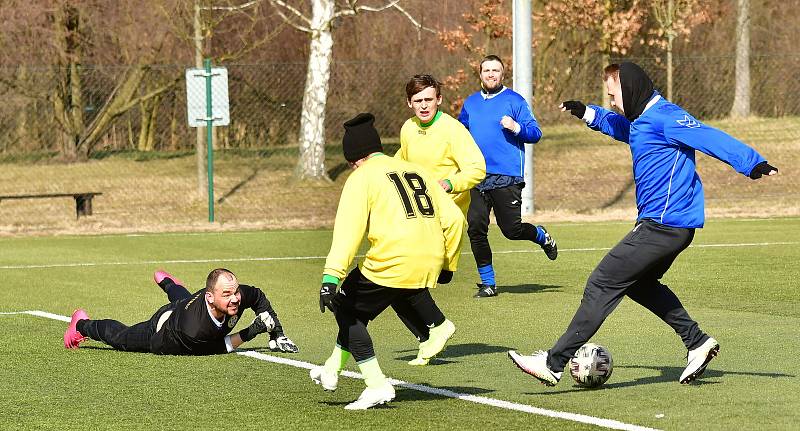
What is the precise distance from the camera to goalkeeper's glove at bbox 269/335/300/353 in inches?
388

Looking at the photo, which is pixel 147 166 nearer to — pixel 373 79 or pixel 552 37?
pixel 373 79

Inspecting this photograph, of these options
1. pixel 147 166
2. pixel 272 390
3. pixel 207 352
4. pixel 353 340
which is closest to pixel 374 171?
pixel 353 340

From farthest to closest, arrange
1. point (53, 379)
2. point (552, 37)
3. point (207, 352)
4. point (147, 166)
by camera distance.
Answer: point (552, 37), point (147, 166), point (207, 352), point (53, 379)

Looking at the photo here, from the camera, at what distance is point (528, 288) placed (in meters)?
13.8

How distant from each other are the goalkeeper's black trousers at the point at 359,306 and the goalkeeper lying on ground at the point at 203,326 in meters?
1.73

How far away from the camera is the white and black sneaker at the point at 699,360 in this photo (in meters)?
8.19

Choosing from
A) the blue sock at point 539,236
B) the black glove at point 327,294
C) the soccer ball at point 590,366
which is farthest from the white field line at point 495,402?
the blue sock at point 539,236

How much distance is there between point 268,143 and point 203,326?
64.4ft

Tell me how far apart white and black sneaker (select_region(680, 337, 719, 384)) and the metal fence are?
14214 millimetres

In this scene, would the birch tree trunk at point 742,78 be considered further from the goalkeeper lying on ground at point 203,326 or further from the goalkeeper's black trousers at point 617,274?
the goalkeeper's black trousers at point 617,274

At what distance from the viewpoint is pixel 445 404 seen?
25.8 feet

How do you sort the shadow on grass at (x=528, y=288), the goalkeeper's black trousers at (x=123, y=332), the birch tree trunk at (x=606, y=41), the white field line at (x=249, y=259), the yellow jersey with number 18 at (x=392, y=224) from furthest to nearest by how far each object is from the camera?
1. the birch tree trunk at (x=606, y=41)
2. the white field line at (x=249, y=259)
3. the shadow on grass at (x=528, y=288)
4. the goalkeeper's black trousers at (x=123, y=332)
5. the yellow jersey with number 18 at (x=392, y=224)

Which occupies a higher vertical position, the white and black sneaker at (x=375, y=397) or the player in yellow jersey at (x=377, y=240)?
the player in yellow jersey at (x=377, y=240)

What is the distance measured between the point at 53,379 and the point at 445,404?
9.02ft
